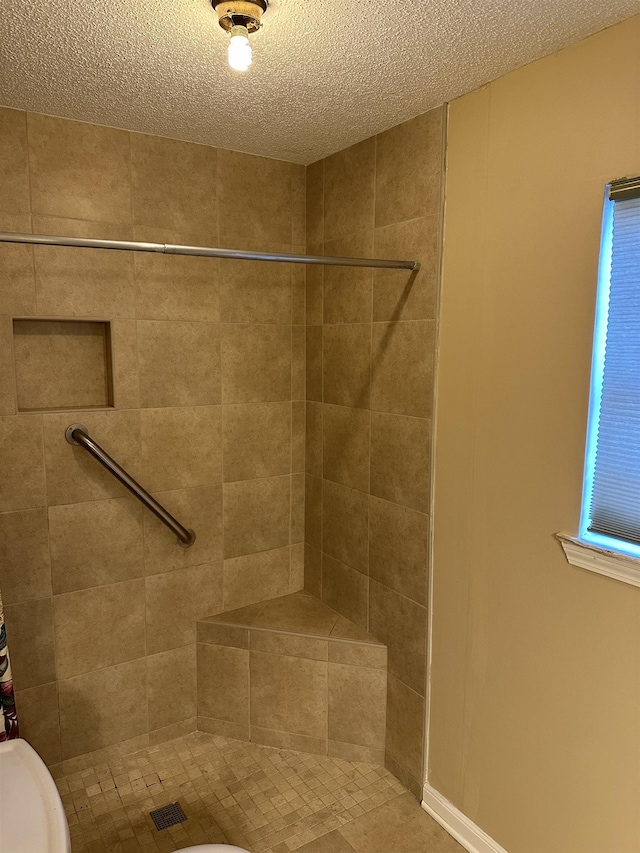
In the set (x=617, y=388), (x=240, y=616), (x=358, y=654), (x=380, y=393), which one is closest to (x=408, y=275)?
(x=380, y=393)

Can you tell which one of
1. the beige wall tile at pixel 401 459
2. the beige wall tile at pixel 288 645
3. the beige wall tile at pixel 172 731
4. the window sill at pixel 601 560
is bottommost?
the beige wall tile at pixel 172 731

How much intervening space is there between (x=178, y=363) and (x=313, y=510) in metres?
0.84

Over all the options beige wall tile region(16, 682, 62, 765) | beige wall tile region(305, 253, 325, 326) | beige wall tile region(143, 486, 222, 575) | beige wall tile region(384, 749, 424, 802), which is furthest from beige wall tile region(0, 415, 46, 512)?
beige wall tile region(384, 749, 424, 802)

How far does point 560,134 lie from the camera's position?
145 centimetres

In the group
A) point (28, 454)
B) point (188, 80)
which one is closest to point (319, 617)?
point (28, 454)

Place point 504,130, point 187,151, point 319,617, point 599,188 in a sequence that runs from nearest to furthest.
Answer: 1. point 599,188
2. point 504,130
3. point 187,151
4. point 319,617

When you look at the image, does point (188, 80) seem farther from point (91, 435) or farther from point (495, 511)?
point (495, 511)

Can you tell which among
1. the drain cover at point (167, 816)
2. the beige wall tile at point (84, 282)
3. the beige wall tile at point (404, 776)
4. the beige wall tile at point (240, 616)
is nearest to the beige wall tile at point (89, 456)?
the beige wall tile at point (84, 282)

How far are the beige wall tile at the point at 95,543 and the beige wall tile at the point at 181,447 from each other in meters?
0.14

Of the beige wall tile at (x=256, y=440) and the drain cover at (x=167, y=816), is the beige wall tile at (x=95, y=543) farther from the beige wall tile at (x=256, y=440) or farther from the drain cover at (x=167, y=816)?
the drain cover at (x=167, y=816)

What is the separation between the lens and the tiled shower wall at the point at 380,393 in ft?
6.27

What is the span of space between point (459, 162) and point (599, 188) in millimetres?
493

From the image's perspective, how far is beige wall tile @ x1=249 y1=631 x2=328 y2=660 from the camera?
7.34 feet

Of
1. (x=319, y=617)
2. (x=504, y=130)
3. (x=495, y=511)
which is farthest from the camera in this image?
(x=319, y=617)
